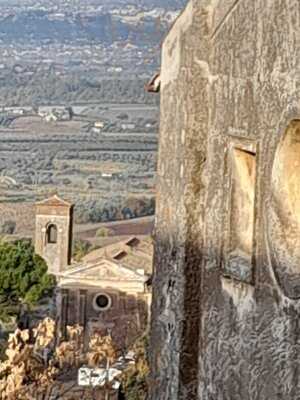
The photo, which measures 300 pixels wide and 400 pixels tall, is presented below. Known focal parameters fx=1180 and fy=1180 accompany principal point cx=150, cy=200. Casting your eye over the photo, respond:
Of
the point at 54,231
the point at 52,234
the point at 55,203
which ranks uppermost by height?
the point at 55,203

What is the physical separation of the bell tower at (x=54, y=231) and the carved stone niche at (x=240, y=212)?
35.1 meters

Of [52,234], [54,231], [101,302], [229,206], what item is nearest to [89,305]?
[101,302]

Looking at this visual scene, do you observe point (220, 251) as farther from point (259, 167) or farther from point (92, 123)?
point (92, 123)

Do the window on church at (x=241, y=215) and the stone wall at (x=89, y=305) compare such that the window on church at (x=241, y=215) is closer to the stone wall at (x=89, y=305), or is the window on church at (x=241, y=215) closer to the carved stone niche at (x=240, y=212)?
the carved stone niche at (x=240, y=212)

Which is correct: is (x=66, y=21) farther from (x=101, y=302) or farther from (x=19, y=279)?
(x=19, y=279)

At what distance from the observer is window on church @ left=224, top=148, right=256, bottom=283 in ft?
13.9

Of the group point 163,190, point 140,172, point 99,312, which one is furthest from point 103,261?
point 163,190

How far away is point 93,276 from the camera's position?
36.2 m

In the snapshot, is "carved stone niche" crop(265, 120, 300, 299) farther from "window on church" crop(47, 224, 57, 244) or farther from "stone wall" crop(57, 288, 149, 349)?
"window on church" crop(47, 224, 57, 244)

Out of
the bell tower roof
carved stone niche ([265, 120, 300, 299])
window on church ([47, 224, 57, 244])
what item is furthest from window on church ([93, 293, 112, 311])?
carved stone niche ([265, 120, 300, 299])

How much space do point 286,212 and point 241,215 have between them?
1.67ft

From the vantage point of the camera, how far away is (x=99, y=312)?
116 feet

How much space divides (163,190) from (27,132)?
204 feet

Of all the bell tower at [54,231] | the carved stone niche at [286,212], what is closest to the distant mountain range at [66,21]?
the bell tower at [54,231]
